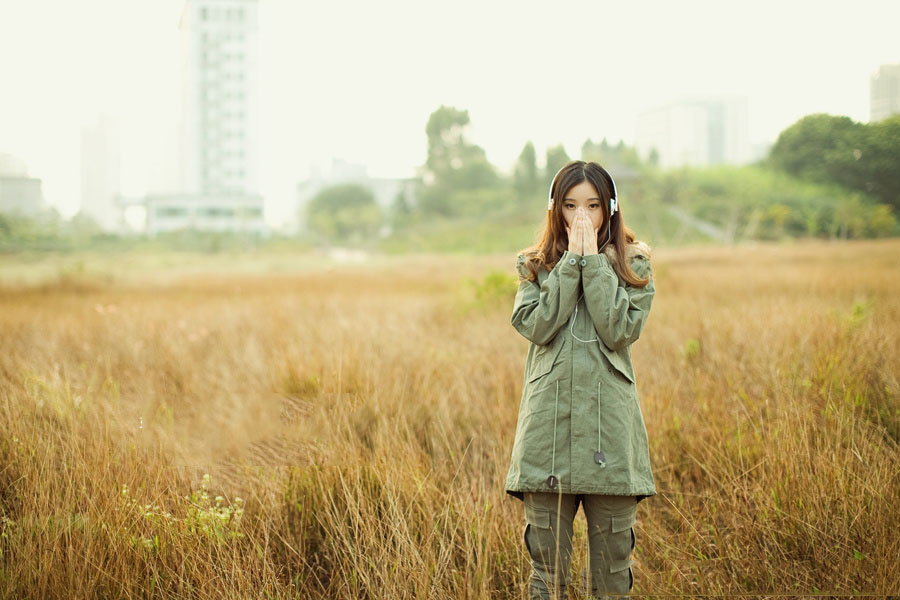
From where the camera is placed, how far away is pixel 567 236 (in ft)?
6.66

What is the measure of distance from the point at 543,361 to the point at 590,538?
550mm

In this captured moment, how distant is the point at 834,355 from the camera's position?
3727 millimetres

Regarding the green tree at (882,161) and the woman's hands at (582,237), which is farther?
the green tree at (882,161)

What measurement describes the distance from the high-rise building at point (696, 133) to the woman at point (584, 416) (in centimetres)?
1504

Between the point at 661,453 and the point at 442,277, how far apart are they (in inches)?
509

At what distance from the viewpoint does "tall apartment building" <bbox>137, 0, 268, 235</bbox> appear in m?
60.9

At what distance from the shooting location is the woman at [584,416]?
5.76ft

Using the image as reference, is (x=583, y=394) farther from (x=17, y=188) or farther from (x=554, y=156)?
(x=554, y=156)

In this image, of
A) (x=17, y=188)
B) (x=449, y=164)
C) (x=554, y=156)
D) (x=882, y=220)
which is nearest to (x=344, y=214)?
(x=449, y=164)

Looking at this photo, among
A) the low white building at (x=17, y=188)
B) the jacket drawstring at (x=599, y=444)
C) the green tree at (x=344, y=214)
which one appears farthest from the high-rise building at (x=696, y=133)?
the green tree at (x=344, y=214)

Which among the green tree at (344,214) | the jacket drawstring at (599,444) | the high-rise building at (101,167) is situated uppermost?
the high-rise building at (101,167)

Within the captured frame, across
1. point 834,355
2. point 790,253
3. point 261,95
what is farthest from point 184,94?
point 834,355

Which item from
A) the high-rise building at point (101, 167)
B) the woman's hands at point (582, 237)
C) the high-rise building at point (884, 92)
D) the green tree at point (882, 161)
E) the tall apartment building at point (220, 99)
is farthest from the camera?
the high-rise building at point (101, 167)

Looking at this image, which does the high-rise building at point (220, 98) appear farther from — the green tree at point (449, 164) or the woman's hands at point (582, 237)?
the woman's hands at point (582, 237)
